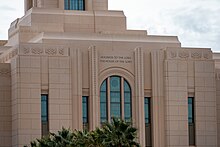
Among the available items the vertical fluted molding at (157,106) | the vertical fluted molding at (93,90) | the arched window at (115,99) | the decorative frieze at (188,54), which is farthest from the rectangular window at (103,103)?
the decorative frieze at (188,54)

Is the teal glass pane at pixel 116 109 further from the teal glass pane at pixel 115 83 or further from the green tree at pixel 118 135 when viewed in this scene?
the green tree at pixel 118 135

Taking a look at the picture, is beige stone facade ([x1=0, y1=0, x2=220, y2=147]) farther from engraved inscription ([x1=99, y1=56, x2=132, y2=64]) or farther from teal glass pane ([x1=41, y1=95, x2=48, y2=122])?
teal glass pane ([x1=41, y1=95, x2=48, y2=122])

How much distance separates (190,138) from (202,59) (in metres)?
6.86

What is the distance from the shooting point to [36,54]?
2926 inches

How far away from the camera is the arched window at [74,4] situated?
84625 millimetres

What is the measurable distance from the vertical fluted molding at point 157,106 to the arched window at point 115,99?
211 cm

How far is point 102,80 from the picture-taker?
7644 centimetres

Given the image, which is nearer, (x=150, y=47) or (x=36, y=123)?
(x=36, y=123)

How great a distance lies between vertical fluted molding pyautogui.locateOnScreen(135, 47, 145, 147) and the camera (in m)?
76.1

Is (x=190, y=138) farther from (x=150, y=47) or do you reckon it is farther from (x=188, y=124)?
(x=150, y=47)

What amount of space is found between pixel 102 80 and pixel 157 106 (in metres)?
5.12

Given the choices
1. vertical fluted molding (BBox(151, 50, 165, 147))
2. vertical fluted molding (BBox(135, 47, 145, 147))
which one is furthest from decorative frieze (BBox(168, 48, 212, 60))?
vertical fluted molding (BBox(135, 47, 145, 147))

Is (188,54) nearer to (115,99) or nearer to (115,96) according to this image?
(115,96)

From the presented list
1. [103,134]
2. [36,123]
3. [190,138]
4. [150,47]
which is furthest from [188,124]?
[103,134]
